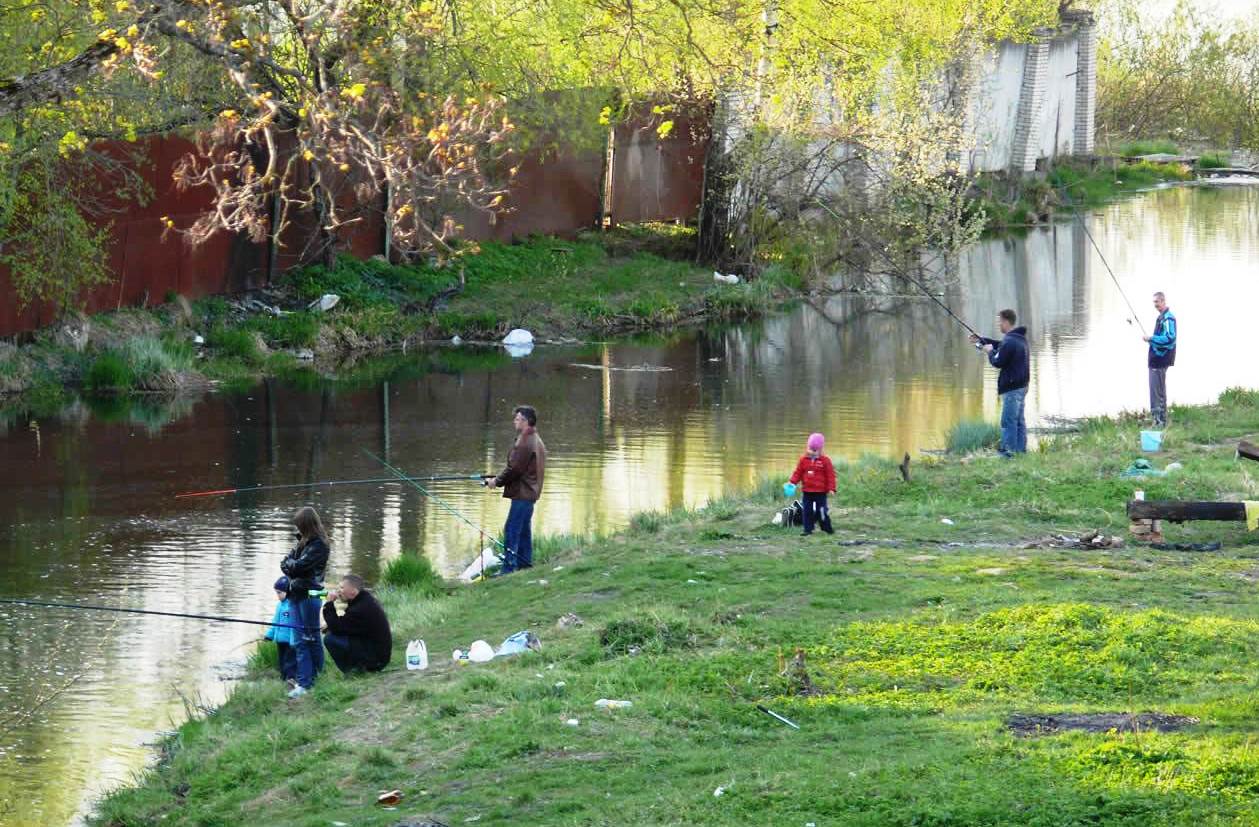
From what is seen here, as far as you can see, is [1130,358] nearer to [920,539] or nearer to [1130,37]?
[920,539]

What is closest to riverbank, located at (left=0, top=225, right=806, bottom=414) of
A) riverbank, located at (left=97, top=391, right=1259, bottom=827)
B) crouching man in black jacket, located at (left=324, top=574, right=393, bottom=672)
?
riverbank, located at (left=97, top=391, right=1259, bottom=827)

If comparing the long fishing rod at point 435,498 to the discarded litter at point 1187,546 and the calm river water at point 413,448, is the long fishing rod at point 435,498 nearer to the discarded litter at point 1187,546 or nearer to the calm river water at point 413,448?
the calm river water at point 413,448

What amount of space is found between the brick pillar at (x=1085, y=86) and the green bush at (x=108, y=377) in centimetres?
4746

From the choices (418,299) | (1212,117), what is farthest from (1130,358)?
(1212,117)

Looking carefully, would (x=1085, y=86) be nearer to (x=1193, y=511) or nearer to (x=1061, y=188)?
(x=1061, y=188)

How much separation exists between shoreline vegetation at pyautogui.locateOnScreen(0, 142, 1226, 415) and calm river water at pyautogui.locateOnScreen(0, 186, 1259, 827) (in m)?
1.00

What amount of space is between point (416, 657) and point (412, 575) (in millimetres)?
3427

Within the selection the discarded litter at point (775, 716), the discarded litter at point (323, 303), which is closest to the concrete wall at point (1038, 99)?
the discarded litter at point (323, 303)

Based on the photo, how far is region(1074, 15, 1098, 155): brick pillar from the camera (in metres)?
65.2

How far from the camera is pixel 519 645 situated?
11.4 meters

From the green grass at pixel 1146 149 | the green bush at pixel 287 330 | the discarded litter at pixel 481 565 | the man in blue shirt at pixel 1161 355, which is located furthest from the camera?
the green grass at pixel 1146 149

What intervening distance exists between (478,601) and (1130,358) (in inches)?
726

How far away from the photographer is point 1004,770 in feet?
26.0

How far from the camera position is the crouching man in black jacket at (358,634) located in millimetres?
11328
